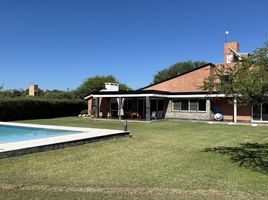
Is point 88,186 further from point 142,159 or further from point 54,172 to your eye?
point 142,159

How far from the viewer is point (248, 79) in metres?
9.79

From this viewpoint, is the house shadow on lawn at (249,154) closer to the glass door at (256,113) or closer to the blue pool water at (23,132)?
the blue pool water at (23,132)

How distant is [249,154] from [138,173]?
17.4ft

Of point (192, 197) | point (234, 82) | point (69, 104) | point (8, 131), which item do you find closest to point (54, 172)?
point (192, 197)

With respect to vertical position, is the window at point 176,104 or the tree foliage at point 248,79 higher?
the tree foliage at point 248,79

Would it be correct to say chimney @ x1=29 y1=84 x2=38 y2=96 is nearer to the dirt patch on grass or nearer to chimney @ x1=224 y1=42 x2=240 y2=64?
chimney @ x1=224 y1=42 x2=240 y2=64

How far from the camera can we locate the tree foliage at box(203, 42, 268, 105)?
9.67m

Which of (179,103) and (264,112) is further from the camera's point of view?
(179,103)

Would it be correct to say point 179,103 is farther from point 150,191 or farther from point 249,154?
point 150,191

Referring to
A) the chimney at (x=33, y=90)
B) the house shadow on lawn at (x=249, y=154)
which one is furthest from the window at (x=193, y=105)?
the chimney at (x=33, y=90)

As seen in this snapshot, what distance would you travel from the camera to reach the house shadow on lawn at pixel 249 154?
9.70 m

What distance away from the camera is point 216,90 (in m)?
11.8

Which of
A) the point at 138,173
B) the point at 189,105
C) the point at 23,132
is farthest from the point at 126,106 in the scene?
the point at 138,173

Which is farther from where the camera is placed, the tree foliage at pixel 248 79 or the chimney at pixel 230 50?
the chimney at pixel 230 50
